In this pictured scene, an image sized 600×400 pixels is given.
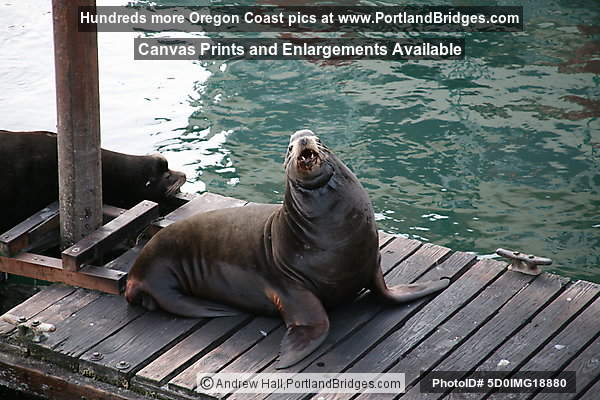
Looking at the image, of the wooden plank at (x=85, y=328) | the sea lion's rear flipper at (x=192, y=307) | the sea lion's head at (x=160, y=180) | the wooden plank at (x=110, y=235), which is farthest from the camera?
the sea lion's head at (x=160, y=180)

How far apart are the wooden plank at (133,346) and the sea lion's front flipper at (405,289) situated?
2.85 ft

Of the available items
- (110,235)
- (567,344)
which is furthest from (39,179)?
(567,344)

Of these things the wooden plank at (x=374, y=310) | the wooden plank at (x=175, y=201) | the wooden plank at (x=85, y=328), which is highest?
the wooden plank at (x=175, y=201)

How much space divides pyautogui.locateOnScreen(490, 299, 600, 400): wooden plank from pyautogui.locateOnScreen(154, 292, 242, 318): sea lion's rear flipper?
1383 millimetres

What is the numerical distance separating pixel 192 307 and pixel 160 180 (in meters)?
1.57

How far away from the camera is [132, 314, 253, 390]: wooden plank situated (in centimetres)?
471

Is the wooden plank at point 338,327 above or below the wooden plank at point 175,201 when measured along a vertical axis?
below

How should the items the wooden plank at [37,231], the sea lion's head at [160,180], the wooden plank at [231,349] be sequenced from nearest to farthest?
the wooden plank at [231,349]
the wooden plank at [37,231]
the sea lion's head at [160,180]

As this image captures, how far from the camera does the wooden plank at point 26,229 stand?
573 centimetres

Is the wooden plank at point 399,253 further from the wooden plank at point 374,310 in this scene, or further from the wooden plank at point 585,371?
the wooden plank at point 585,371

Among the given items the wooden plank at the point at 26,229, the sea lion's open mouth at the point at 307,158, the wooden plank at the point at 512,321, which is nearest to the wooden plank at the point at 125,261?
the wooden plank at the point at 26,229

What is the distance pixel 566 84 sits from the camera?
991 cm

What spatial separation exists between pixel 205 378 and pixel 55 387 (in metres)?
0.77

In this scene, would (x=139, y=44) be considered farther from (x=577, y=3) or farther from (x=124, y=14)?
(x=577, y=3)
